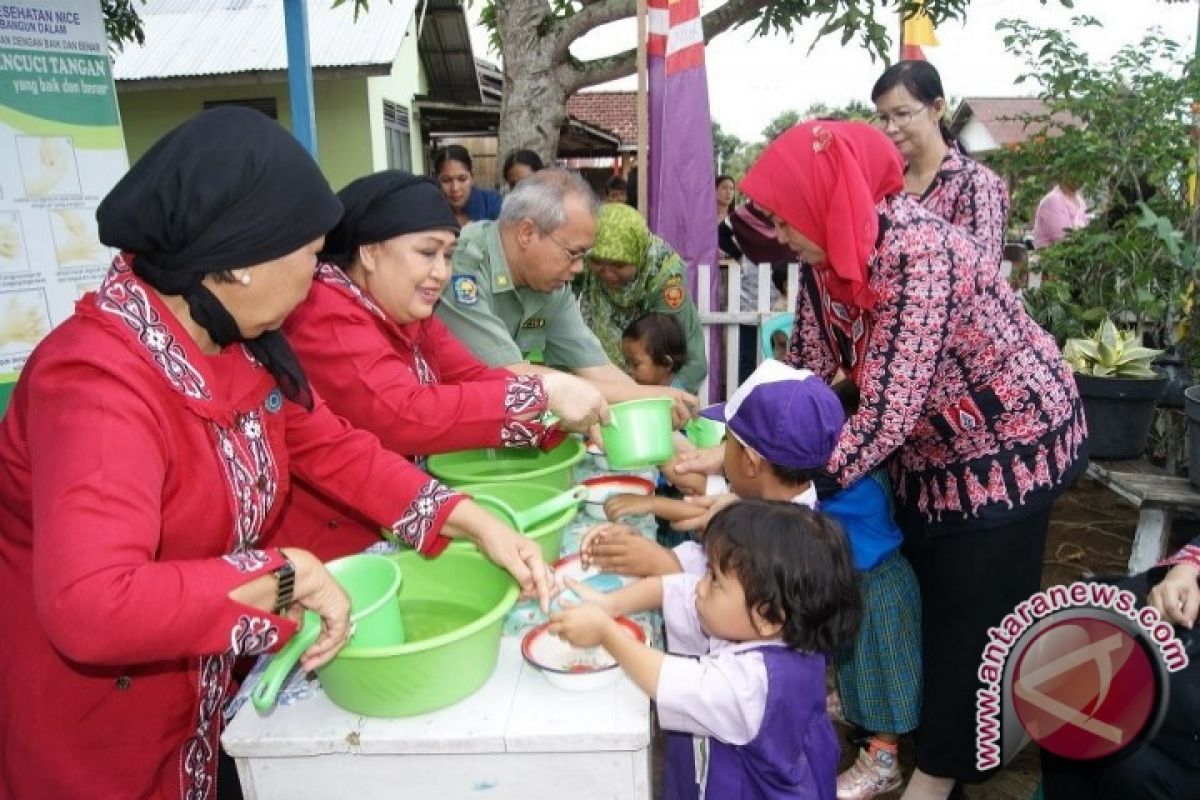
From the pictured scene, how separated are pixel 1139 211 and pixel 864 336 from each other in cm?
288

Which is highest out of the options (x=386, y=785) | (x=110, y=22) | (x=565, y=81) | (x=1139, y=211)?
(x=110, y=22)

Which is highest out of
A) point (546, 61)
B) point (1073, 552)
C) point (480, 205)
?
point (546, 61)

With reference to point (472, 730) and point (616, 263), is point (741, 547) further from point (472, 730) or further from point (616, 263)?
point (616, 263)

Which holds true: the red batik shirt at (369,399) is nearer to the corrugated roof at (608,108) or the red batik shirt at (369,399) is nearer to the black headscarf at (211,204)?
the black headscarf at (211,204)

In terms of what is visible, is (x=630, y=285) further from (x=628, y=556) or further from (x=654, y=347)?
(x=628, y=556)

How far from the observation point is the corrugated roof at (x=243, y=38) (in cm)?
943

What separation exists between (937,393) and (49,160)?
2989 mm

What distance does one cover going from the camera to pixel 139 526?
3.47ft

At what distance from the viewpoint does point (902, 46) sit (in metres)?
6.60

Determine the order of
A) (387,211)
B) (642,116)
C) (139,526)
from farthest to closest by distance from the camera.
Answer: (642,116)
(387,211)
(139,526)

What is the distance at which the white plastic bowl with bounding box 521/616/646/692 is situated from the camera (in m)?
1.35

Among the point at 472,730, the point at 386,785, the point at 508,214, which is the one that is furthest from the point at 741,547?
the point at 508,214

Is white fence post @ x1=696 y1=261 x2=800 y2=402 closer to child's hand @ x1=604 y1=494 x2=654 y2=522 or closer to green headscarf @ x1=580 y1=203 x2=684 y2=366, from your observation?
green headscarf @ x1=580 y1=203 x2=684 y2=366

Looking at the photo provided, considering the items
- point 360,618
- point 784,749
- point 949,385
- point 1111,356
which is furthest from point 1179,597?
point 1111,356
